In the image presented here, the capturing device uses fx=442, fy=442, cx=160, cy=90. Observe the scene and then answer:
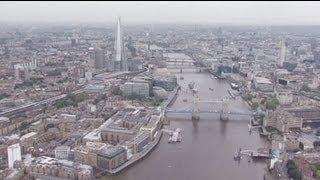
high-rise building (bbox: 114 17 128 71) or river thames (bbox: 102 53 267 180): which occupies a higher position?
high-rise building (bbox: 114 17 128 71)

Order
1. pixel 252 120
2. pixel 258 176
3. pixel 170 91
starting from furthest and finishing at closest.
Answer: pixel 170 91 → pixel 252 120 → pixel 258 176

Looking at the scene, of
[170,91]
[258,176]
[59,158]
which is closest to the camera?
[258,176]

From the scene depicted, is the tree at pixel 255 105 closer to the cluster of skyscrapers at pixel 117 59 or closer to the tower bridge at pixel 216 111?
the tower bridge at pixel 216 111

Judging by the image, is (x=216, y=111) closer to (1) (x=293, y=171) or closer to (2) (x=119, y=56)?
(1) (x=293, y=171)

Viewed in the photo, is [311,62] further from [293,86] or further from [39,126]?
[39,126]

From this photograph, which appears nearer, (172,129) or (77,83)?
(172,129)

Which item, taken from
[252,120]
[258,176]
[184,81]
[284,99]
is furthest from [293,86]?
[258,176]

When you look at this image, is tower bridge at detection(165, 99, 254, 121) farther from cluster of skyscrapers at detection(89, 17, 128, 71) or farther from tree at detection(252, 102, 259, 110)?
cluster of skyscrapers at detection(89, 17, 128, 71)

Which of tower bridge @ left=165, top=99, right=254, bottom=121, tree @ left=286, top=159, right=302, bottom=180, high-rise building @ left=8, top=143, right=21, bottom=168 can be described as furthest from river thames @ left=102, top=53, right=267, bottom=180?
high-rise building @ left=8, top=143, right=21, bottom=168
